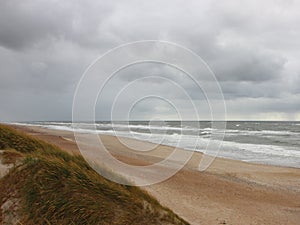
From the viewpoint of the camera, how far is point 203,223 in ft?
26.7

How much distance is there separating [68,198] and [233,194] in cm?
922

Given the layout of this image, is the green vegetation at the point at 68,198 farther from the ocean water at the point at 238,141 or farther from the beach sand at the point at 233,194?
the ocean water at the point at 238,141

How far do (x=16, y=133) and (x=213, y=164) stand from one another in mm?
15592

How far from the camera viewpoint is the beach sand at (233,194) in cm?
918

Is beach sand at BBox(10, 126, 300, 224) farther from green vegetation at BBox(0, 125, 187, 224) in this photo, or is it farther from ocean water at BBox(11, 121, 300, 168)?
ocean water at BBox(11, 121, 300, 168)

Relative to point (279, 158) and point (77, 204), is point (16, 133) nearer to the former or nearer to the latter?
point (77, 204)

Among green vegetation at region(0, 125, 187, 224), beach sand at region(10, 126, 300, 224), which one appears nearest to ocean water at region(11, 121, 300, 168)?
beach sand at region(10, 126, 300, 224)

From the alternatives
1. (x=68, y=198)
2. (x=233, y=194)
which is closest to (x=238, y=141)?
(x=233, y=194)

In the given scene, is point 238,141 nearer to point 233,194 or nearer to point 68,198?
point 233,194

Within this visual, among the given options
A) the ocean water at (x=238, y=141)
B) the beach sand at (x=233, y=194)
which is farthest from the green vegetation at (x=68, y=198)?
the ocean water at (x=238, y=141)

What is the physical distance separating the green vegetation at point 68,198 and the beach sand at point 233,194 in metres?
0.98

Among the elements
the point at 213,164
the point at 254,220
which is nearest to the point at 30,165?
the point at 254,220

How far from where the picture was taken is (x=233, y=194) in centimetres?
1223

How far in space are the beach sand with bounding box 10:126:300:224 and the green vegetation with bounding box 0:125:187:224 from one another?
98cm
